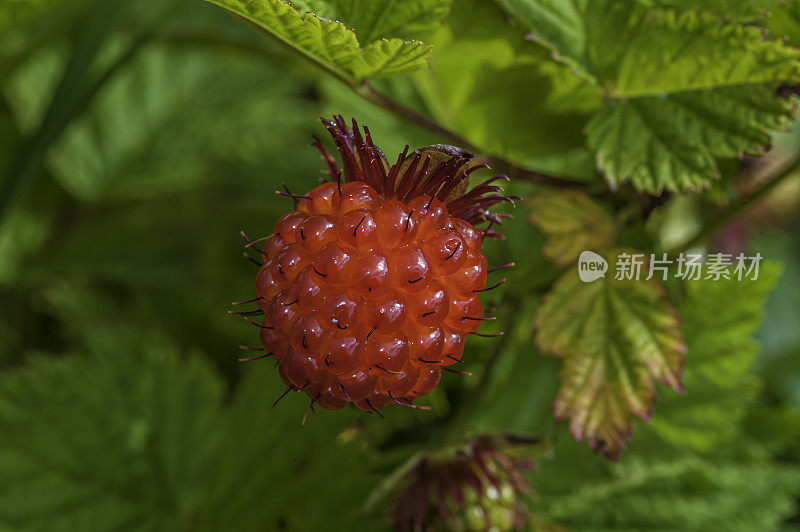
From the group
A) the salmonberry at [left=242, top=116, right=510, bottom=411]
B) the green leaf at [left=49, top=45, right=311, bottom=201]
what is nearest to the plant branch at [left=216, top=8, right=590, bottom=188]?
the salmonberry at [left=242, top=116, right=510, bottom=411]

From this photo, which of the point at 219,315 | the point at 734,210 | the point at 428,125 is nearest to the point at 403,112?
the point at 428,125

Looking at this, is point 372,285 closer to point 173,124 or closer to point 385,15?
point 385,15

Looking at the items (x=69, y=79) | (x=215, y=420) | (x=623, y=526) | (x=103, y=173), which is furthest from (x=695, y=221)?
(x=103, y=173)

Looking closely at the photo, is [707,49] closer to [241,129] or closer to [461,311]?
[461,311]

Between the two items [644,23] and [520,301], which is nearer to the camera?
[644,23]

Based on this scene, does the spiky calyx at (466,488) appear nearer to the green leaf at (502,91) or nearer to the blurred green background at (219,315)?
the blurred green background at (219,315)

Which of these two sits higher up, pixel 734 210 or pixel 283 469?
pixel 734 210

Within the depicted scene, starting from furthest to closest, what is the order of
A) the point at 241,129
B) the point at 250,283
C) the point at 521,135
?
1. the point at 241,129
2. the point at 250,283
3. the point at 521,135
